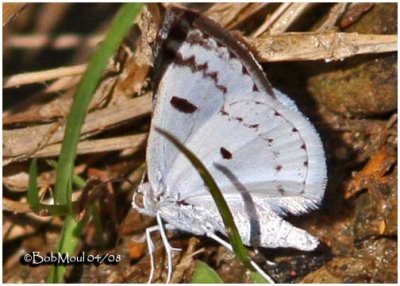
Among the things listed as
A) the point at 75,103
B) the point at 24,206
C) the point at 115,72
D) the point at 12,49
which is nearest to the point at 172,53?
the point at 75,103

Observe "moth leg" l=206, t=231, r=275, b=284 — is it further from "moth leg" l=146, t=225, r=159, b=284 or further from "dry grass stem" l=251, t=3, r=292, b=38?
"dry grass stem" l=251, t=3, r=292, b=38

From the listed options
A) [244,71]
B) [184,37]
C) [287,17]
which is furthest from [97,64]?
[287,17]

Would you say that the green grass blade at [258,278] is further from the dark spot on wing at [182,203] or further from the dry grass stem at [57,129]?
the dry grass stem at [57,129]

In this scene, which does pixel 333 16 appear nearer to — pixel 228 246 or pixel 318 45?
pixel 318 45

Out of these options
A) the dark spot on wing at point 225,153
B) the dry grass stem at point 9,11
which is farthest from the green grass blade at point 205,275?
the dry grass stem at point 9,11

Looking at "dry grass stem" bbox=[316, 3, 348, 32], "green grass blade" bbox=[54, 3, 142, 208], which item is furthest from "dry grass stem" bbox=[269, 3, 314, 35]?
"green grass blade" bbox=[54, 3, 142, 208]

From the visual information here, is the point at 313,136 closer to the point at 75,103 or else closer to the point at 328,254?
the point at 328,254
